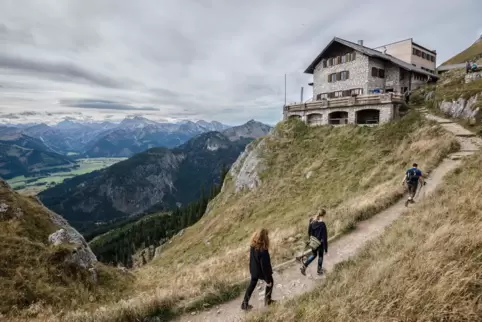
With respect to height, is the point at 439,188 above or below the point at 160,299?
above

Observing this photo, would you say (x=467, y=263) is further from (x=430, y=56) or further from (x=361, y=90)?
(x=430, y=56)

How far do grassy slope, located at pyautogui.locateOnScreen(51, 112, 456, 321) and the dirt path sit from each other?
708 millimetres

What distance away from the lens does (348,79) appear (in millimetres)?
43969

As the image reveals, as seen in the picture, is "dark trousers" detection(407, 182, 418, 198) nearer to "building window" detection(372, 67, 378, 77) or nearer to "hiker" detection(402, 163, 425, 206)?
"hiker" detection(402, 163, 425, 206)

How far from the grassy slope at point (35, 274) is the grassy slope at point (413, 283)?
383 inches

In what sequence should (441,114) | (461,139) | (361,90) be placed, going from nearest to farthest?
(461,139), (441,114), (361,90)

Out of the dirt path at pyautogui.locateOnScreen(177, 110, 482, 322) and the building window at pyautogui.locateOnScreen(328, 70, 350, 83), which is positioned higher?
the building window at pyautogui.locateOnScreen(328, 70, 350, 83)

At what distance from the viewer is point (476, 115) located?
86.5ft

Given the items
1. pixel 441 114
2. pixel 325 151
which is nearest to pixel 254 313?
pixel 325 151

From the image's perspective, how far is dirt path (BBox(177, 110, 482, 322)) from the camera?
860 centimetres

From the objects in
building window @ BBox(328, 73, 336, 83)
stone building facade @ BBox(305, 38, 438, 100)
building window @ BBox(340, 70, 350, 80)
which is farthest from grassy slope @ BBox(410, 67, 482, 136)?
building window @ BBox(328, 73, 336, 83)

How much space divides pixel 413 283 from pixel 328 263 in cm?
511

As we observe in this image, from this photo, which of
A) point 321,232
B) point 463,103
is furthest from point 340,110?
point 321,232

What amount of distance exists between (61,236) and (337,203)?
63.2 ft
